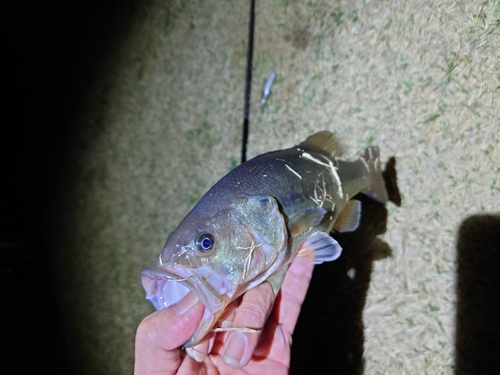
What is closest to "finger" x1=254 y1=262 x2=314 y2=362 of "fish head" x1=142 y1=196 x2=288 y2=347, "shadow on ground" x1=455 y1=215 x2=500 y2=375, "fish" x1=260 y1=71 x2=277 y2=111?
"fish head" x1=142 y1=196 x2=288 y2=347

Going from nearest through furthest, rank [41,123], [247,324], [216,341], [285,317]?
[247,324], [216,341], [285,317], [41,123]

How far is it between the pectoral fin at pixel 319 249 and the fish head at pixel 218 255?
0.14 metres

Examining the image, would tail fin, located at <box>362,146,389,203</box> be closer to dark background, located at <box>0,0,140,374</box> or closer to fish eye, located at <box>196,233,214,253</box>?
fish eye, located at <box>196,233,214,253</box>

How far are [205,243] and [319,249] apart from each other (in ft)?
1.53

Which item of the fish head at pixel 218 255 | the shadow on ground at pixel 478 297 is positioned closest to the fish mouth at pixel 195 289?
the fish head at pixel 218 255

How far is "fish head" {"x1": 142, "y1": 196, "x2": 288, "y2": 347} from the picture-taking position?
1141mm

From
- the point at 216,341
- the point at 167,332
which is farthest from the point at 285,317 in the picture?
the point at 167,332

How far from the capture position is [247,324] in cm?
124

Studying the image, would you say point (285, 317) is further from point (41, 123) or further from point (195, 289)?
point (41, 123)

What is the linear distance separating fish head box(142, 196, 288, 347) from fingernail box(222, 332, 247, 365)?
11cm

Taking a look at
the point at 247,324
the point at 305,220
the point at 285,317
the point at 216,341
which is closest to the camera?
the point at 247,324

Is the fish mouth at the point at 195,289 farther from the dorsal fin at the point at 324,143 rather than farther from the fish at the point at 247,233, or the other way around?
the dorsal fin at the point at 324,143

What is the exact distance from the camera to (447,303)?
5.82ft

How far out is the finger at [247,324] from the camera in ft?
3.96
